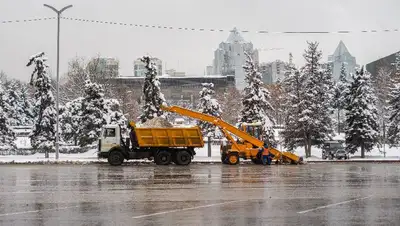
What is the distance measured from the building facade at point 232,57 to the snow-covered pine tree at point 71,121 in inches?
3076

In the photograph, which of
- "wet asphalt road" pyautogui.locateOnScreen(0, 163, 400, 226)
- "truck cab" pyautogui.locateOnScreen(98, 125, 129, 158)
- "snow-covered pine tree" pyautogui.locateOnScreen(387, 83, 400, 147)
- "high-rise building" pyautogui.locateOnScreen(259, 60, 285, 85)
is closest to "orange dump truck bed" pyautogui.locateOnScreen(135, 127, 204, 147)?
"truck cab" pyautogui.locateOnScreen(98, 125, 129, 158)

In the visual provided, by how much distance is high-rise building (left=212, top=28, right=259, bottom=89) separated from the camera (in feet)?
455

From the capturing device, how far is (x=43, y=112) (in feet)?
152

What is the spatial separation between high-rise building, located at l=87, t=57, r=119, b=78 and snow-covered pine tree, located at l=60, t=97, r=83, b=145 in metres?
14.3

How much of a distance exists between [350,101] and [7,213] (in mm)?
41571

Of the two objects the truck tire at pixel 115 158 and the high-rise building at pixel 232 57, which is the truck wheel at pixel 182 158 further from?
the high-rise building at pixel 232 57

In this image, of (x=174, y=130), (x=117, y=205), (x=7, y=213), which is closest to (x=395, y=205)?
(x=117, y=205)

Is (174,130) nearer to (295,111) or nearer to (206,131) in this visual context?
(295,111)

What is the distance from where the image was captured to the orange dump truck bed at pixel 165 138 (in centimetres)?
3309

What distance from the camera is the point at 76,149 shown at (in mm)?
49094

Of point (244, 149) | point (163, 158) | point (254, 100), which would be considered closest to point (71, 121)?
point (254, 100)

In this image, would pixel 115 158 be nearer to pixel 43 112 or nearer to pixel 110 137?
pixel 110 137

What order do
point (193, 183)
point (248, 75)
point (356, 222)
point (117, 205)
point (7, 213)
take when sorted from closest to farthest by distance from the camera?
point (356, 222)
point (7, 213)
point (117, 205)
point (193, 183)
point (248, 75)

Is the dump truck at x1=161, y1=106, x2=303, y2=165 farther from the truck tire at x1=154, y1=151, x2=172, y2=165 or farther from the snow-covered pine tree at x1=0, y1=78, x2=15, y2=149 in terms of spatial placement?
the snow-covered pine tree at x1=0, y1=78, x2=15, y2=149
